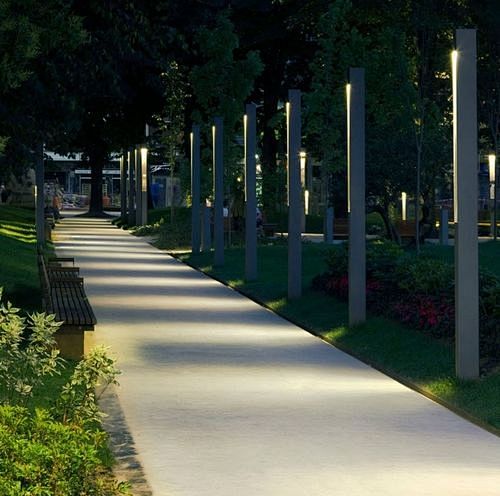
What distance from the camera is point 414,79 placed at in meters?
55.8

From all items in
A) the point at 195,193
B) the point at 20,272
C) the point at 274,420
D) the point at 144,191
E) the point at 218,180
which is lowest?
the point at 274,420

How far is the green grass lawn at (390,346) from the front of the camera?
50.9ft

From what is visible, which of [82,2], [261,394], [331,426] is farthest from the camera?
[82,2]

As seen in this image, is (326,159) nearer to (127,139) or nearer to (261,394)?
(127,139)

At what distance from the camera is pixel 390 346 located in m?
20.3

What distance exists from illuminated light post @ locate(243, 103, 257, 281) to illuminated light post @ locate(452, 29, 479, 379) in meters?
18.6

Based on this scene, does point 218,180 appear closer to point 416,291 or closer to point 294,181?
point 294,181

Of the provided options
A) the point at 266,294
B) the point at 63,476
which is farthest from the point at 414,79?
the point at 63,476

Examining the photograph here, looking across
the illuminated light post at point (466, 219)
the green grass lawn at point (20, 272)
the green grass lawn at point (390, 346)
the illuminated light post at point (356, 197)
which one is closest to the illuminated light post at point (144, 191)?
the green grass lawn at point (20, 272)

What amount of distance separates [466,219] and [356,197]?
7.23 metres

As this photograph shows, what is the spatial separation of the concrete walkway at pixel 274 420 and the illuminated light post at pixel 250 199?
394 inches

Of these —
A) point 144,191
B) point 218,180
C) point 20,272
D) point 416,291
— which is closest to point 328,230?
point 218,180

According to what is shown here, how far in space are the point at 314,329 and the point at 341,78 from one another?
39387 millimetres

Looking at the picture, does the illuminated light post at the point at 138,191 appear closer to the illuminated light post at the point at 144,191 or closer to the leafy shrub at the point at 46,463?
the illuminated light post at the point at 144,191
